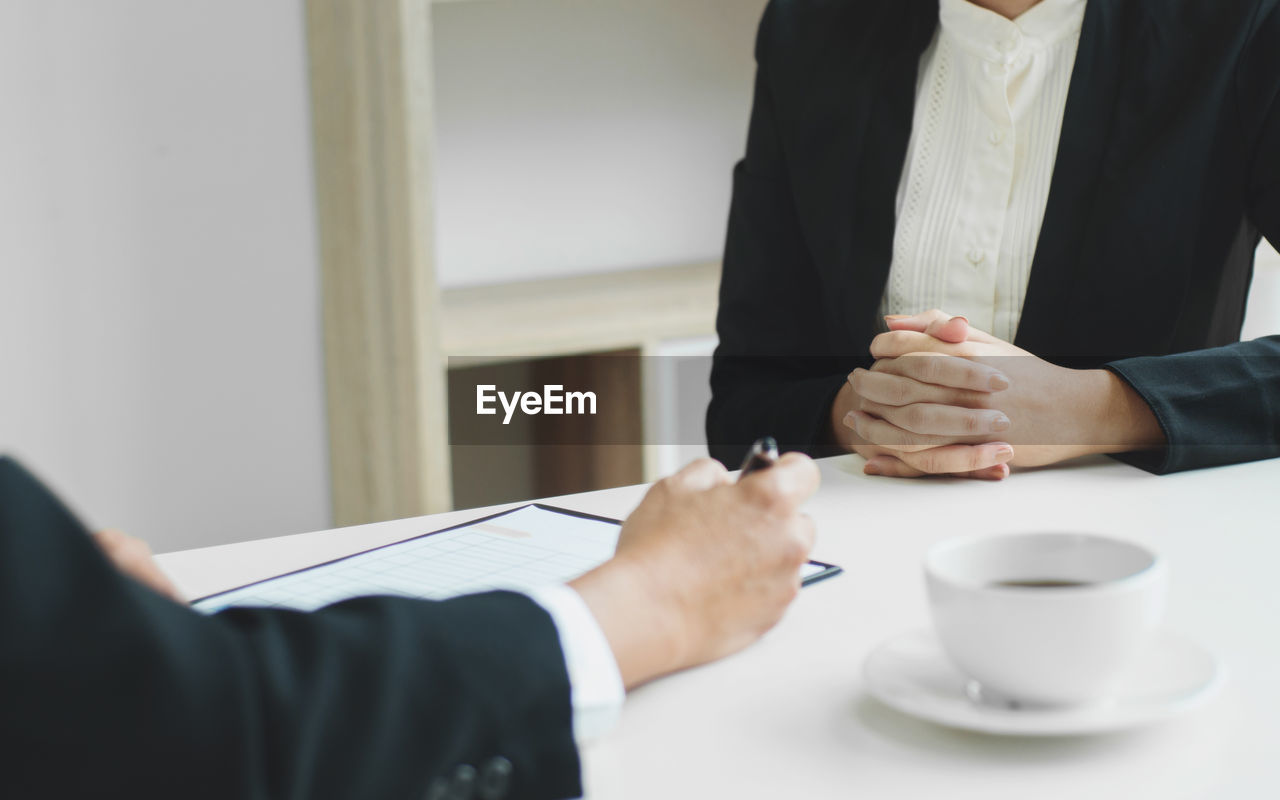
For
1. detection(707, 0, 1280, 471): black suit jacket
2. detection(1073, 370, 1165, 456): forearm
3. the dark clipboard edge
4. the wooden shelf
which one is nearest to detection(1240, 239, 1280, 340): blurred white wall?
detection(707, 0, 1280, 471): black suit jacket

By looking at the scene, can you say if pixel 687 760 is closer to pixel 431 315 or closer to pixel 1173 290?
pixel 1173 290

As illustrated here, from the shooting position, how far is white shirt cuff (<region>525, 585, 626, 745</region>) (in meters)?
0.55

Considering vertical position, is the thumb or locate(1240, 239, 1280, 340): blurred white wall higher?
the thumb

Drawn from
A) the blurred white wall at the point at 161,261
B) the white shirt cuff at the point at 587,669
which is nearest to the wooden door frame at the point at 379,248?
the blurred white wall at the point at 161,261

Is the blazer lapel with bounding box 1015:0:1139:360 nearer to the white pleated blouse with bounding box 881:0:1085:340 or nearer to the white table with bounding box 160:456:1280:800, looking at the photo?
the white pleated blouse with bounding box 881:0:1085:340

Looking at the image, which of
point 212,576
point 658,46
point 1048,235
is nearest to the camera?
point 212,576

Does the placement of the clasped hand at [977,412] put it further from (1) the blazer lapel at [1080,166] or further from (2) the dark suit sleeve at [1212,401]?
(1) the blazer lapel at [1080,166]

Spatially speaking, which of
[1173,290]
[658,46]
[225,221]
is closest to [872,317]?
[1173,290]

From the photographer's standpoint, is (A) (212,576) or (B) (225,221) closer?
(A) (212,576)

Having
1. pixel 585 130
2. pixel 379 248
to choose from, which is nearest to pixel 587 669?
pixel 379 248

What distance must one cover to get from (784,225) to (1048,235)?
33 centimetres

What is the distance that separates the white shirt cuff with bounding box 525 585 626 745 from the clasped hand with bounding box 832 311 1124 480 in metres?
0.50

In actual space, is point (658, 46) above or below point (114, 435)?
above

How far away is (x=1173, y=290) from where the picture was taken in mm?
1235
